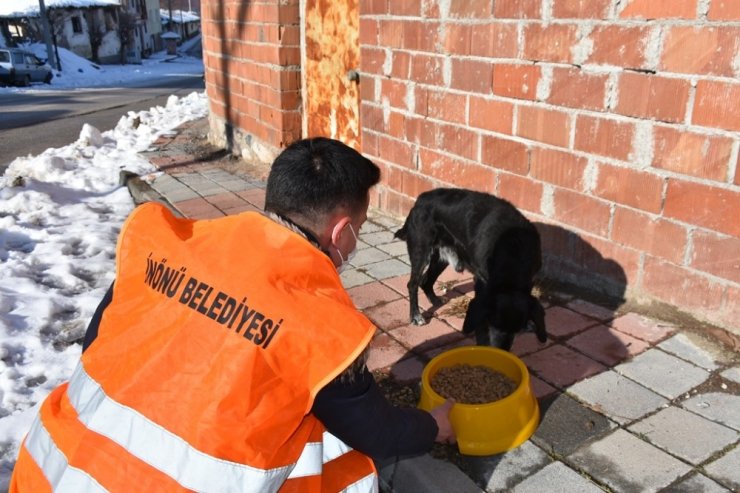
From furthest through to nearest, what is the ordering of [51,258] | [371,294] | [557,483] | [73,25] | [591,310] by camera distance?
[73,25], [51,258], [371,294], [591,310], [557,483]

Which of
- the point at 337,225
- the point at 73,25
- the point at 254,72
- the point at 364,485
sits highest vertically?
the point at 73,25

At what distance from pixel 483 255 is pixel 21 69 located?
113 feet

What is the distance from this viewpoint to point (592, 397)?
3246 millimetres

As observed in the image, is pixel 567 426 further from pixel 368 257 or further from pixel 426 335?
pixel 368 257

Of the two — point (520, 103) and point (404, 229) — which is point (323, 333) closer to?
point (404, 229)

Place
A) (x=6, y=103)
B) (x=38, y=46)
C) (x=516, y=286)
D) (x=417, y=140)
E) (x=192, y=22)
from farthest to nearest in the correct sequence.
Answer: (x=192, y=22) < (x=38, y=46) < (x=6, y=103) < (x=417, y=140) < (x=516, y=286)

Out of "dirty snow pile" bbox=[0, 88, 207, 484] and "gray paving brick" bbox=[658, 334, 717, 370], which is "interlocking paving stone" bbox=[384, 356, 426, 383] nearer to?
"gray paving brick" bbox=[658, 334, 717, 370]

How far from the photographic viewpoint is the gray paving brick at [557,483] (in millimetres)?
2602

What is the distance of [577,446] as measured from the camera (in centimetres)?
286

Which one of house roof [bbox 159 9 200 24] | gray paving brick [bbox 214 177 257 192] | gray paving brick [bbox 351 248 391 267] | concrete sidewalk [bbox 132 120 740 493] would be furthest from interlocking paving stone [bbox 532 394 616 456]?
house roof [bbox 159 9 200 24]

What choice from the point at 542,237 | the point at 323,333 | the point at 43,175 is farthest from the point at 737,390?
the point at 43,175

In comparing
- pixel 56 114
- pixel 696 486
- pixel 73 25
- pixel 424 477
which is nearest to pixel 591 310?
pixel 696 486

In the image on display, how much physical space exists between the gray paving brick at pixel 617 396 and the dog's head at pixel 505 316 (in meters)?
0.35

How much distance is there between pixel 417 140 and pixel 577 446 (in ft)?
11.7
